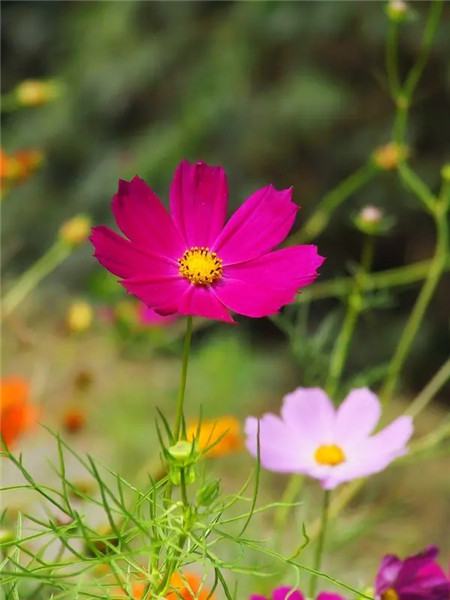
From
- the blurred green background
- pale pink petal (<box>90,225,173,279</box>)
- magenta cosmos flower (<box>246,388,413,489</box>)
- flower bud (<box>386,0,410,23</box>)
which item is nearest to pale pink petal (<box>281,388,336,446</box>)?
magenta cosmos flower (<box>246,388,413,489</box>)

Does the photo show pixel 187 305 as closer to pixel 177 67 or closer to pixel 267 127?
pixel 267 127

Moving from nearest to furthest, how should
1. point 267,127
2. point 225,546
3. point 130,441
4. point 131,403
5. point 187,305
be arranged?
point 187,305
point 225,546
point 130,441
point 131,403
point 267,127

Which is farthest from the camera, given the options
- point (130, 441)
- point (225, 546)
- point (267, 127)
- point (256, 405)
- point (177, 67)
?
point (177, 67)

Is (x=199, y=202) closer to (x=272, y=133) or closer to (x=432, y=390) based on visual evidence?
(x=432, y=390)

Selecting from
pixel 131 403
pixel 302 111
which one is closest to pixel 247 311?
pixel 131 403

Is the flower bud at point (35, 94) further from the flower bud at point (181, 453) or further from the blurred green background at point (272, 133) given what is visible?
the blurred green background at point (272, 133)

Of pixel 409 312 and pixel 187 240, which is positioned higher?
pixel 409 312

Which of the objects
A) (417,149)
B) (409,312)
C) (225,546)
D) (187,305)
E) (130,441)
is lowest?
(187,305)
